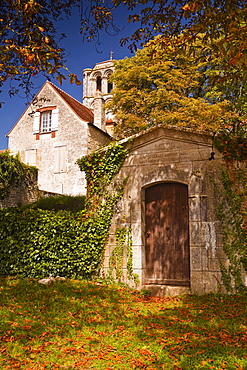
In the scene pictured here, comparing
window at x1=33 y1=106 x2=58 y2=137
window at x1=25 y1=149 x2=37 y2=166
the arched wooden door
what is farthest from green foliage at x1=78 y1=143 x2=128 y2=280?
window at x1=25 y1=149 x2=37 y2=166

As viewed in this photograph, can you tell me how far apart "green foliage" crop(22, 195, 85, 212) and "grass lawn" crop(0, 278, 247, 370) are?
8282 mm

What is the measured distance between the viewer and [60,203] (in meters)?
16.0

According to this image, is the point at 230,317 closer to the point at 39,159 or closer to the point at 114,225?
the point at 114,225

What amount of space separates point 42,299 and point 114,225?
2.67 m

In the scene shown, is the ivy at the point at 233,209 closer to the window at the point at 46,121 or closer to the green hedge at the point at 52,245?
the green hedge at the point at 52,245

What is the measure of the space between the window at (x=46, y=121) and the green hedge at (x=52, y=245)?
45.1 feet

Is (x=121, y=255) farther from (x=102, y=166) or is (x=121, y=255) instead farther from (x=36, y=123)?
(x=36, y=123)

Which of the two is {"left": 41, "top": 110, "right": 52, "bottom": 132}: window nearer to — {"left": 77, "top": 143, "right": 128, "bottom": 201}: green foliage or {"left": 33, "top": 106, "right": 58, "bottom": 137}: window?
{"left": 33, "top": 106, "right": 58, "bottom": 137}: window

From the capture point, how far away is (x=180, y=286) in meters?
7.50

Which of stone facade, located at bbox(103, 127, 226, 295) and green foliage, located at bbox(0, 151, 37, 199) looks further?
green foliage, located at bbox(0, 151, 37, 199)

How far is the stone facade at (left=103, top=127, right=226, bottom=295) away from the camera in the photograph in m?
7.28

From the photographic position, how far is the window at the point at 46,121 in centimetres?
2158

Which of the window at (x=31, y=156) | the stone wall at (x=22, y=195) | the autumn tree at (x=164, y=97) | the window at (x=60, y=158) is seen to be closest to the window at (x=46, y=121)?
the window at (x=31, y=156)

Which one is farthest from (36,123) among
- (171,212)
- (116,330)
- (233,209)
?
(116,330)
